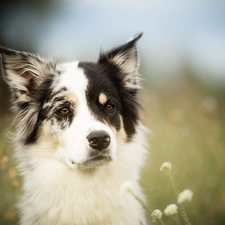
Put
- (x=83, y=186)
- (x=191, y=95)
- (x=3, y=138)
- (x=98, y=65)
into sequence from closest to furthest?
(x=83, y=186) → (x=98, y=65) → (x=3, y=138) → (x=191, y=95)

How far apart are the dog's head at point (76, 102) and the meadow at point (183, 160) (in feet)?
1.58

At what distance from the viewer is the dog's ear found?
3242 millimetres

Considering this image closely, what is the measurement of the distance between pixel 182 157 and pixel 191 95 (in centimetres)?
239

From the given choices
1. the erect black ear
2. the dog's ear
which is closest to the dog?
the dog's ear

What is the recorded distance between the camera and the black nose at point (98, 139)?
2824 mm

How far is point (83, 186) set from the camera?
333 centimetres

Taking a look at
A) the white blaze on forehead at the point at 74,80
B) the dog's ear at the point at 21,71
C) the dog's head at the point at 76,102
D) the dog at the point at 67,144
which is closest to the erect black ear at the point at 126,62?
the dog's head at the point at 76,102

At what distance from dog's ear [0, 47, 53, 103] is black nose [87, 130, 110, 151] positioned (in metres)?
0.86

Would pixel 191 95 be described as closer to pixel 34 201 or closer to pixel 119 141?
pixel 119 141

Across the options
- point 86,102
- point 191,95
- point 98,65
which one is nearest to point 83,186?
point 86,102

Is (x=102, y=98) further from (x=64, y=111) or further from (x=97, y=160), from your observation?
(x=97, y=160)

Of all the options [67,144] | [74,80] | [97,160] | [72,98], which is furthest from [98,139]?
[74,80]

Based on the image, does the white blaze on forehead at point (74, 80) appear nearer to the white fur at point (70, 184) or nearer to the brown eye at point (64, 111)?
the white fur at point (70, 184)

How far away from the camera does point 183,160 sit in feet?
16.5
